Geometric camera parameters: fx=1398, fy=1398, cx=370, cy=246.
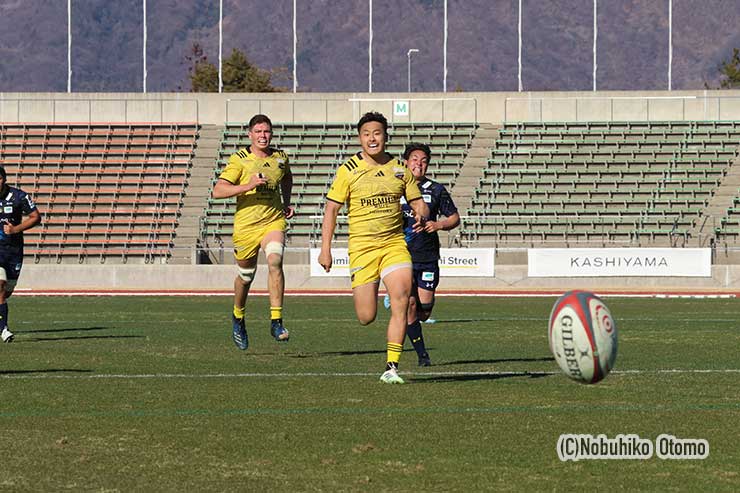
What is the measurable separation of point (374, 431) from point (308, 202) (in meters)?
35.1

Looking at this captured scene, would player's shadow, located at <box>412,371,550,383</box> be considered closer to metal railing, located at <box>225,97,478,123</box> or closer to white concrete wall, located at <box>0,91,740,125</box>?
white concrete wall, located at <box>0,91,740,125</box>

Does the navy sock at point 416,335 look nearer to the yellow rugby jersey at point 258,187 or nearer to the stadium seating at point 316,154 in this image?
the yellow rugby jersey at point 258,187

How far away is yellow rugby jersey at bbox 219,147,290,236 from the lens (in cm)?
1430

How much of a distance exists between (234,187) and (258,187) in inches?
19.6

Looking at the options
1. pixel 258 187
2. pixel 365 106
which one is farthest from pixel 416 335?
pixel 365 106

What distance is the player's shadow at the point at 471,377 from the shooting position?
11.6 m

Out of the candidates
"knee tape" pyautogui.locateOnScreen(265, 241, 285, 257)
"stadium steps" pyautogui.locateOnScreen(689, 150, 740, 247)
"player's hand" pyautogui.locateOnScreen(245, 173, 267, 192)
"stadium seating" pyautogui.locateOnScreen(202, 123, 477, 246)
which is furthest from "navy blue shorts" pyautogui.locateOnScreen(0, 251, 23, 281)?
"stadium steps" pyautogui.locateOnScreen(689, 150, 740, 247)

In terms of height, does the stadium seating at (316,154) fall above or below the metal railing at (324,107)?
below

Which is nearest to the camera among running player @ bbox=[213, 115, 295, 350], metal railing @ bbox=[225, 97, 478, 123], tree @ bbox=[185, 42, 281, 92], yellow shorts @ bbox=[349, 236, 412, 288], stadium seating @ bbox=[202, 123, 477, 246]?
yellow shorts @ bbox=[349, 236, 412, 288]

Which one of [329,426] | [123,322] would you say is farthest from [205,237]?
[329,426]

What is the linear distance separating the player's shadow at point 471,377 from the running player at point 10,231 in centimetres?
622

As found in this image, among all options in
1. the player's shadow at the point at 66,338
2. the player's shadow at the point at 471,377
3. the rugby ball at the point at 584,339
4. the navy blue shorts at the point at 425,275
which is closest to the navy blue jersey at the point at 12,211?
the player's shadow at the point at 66,338

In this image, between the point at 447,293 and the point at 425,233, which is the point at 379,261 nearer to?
the point at 425,233

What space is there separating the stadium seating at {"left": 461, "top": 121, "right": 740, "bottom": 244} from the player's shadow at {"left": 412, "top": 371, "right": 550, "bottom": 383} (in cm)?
2611
